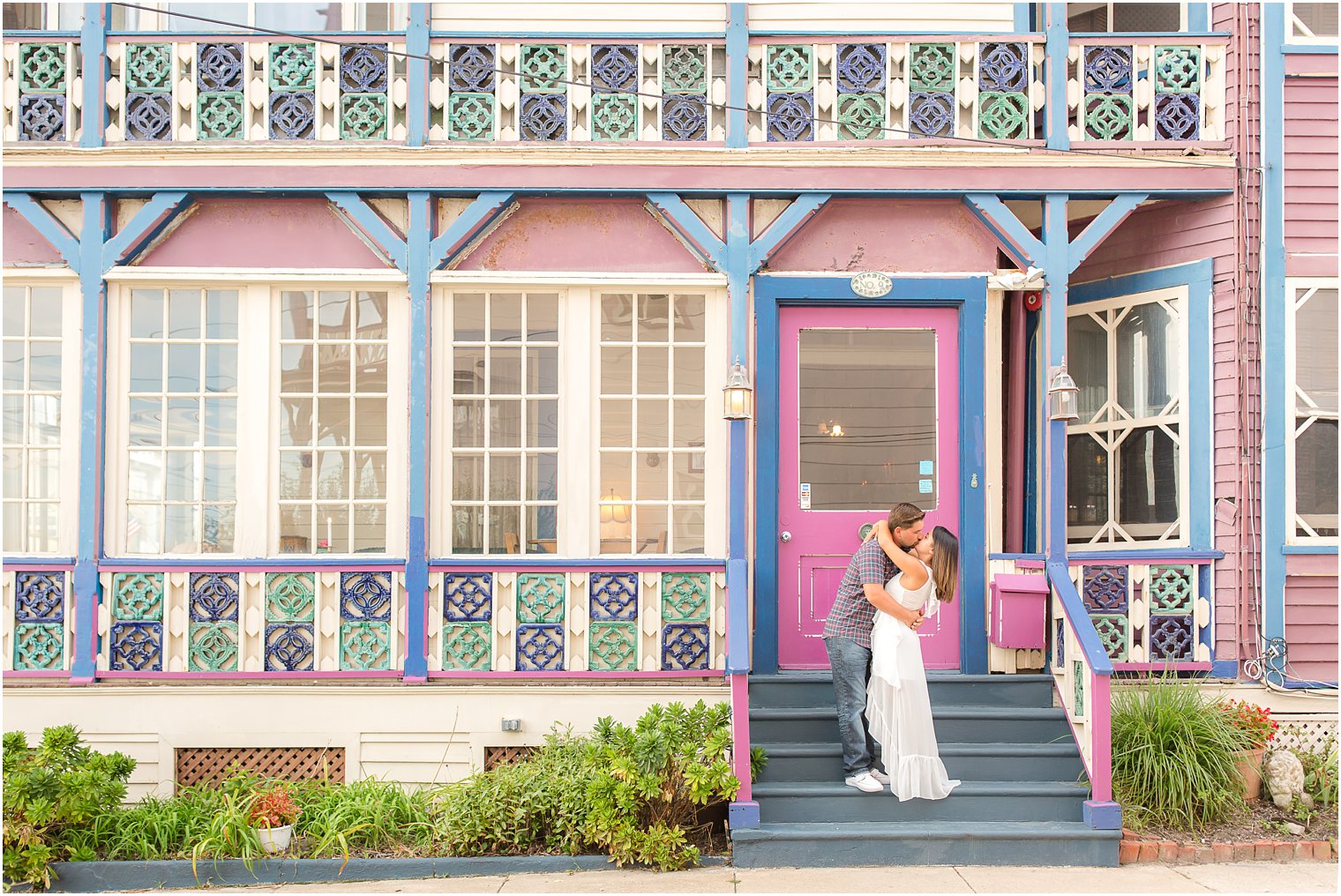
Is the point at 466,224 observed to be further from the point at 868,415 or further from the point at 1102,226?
the point at 1102,226

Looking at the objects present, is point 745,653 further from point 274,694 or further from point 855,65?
point 855,65

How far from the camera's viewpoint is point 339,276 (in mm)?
7875

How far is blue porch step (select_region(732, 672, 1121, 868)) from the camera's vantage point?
6469mm

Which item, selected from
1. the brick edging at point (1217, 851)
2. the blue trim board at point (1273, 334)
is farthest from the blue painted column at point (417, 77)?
the brick edging at point (1217, 851)

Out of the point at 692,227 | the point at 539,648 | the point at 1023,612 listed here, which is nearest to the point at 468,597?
the point at 539,648

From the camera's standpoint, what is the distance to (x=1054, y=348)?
7.71m

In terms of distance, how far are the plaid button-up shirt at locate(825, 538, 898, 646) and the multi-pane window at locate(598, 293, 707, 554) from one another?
134 centimetres

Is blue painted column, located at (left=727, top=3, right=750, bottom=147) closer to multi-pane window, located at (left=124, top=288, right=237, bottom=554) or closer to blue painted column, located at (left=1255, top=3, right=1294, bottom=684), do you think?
blue painted column, located at (left=1255, top=3, right=1294, bottom=684)

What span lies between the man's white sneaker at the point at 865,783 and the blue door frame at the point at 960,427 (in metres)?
1.16

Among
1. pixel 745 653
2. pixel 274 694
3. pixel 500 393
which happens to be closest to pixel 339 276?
pixel 500 393

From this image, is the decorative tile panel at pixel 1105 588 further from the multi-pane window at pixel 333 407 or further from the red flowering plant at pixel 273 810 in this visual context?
the red flowering plant at pixel 273 810

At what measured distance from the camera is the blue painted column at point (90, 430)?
7684 millimetres

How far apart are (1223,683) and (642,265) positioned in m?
4.79

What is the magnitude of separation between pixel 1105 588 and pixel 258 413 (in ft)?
19.3
